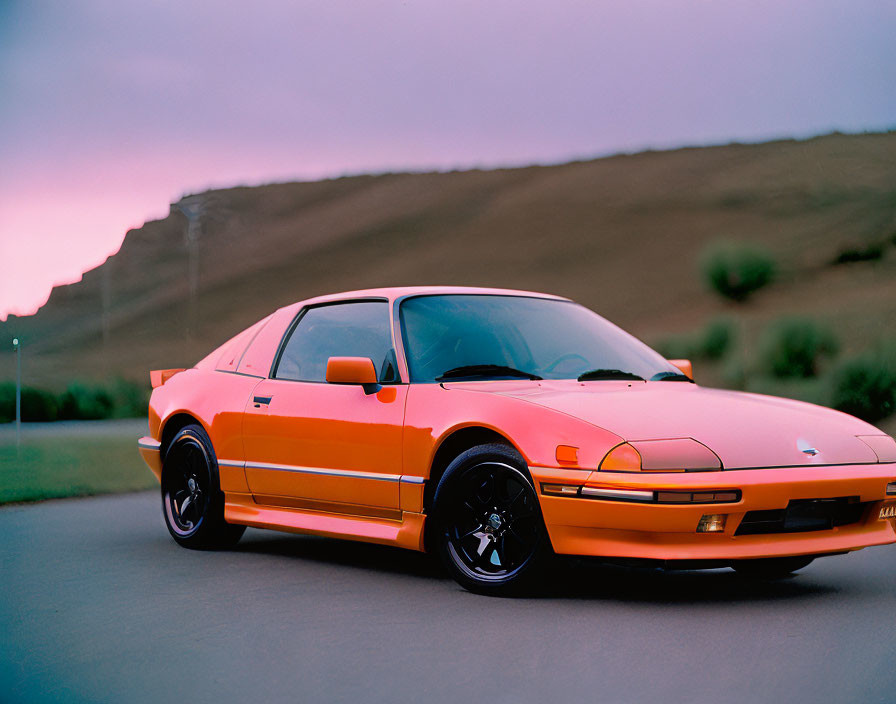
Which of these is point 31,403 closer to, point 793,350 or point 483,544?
point 793,350

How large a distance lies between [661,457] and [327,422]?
2.19 metres

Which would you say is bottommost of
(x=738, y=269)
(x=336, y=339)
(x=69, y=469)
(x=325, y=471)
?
(x=69, y=469)

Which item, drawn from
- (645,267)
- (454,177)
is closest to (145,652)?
(645,267)

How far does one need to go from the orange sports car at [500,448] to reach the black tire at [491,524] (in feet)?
0.04

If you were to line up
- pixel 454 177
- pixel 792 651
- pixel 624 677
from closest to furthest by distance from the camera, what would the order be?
1. pixel 624 677
2. pixel 792 651
3. pixel 454 177

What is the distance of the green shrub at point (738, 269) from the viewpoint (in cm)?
6831

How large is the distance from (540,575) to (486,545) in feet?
1.10

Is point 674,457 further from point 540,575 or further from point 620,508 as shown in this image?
point 540,575

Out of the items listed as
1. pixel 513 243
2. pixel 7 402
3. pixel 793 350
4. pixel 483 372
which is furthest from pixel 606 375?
pixel 513 243

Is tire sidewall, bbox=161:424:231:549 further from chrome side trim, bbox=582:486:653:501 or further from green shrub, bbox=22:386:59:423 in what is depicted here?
green shrub, bbox=22:386:59:423

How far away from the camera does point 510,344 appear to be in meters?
7.20

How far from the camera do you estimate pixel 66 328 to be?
9681cm

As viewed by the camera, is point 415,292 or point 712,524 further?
point 415,292

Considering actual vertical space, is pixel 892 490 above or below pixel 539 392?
below
